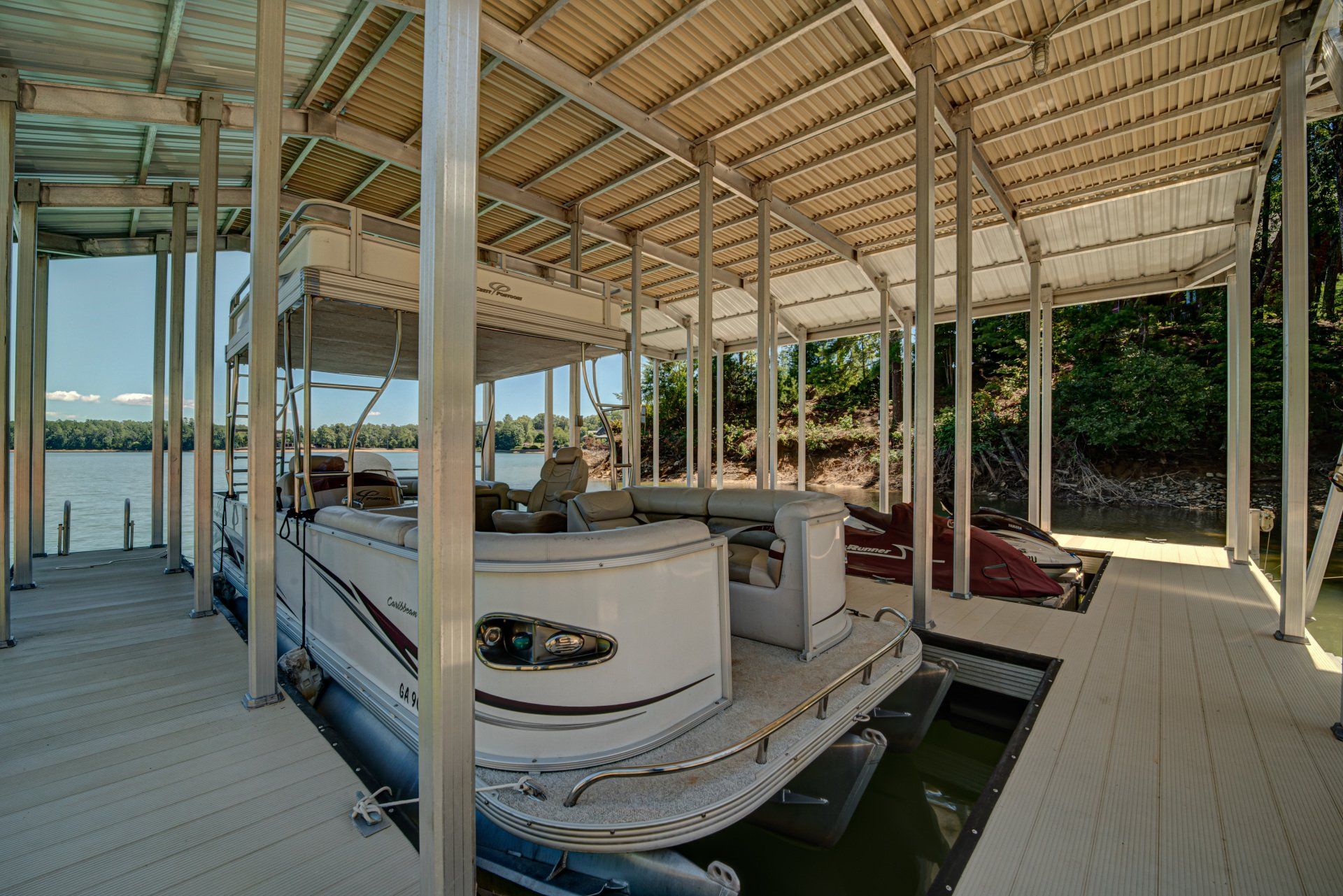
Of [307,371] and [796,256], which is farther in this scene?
[796,256]

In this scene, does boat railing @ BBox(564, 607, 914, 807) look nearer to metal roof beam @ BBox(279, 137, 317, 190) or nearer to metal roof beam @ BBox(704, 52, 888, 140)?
metal roof beam @ BBox(704, 52, 888, 140)

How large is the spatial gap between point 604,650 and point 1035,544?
5.56 m

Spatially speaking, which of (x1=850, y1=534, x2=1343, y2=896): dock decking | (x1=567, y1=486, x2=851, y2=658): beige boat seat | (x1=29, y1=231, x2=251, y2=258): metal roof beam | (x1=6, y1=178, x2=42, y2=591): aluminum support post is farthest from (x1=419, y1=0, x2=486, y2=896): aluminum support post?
(x1=29, y1=231, x2=251, y2=258): metal roof beam

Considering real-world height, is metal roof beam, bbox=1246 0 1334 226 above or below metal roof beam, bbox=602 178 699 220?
below

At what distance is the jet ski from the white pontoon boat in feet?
9.27

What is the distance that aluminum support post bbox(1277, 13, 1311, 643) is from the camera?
3.72m

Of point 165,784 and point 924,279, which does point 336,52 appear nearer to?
point 924,279

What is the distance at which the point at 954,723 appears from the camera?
3.87 meters

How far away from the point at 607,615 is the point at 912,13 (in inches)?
200

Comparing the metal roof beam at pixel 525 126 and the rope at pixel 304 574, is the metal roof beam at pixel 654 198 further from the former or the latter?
the rope at pixel 304 574

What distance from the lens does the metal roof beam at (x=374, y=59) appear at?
14.2 ft

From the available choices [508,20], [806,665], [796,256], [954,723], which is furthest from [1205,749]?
[796,256]

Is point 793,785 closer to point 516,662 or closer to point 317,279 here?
point 516,662

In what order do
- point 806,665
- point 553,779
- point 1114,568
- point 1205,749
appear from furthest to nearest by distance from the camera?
point 1114,568, point 806,665, point 1205,749, point 553,779
